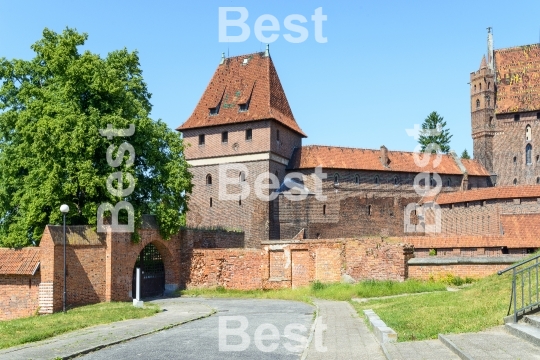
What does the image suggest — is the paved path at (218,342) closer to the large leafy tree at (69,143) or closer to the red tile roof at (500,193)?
the large leafy tree at (69,143)

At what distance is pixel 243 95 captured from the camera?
159 ft

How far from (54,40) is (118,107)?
5.08 m

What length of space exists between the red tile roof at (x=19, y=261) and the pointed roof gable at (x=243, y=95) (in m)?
26.5

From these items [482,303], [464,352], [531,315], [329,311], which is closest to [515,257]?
[329,311]

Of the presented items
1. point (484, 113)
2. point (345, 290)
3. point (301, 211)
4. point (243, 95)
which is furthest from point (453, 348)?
point (484, 113)

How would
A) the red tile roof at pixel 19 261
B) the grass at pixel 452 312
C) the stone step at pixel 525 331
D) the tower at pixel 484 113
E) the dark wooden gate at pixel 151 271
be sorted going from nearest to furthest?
the stone step at pixel 525 331
the grass at pixel 452 312
the red tile roof at pixel 19 261
the dark wooden gate at pixel 151 271
the tower at pixel 484 113

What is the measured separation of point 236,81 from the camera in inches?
1935

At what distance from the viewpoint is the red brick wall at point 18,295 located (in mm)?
21828

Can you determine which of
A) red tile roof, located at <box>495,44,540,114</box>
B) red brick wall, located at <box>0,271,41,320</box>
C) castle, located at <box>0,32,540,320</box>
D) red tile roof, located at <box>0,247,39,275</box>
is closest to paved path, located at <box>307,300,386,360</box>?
castle, located at <box>0,32,540,320</box>

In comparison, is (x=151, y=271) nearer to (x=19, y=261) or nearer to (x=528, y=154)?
(x=19, y=261)

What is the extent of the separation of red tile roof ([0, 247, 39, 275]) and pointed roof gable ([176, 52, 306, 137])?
26.5 meters

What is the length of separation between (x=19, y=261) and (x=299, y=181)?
31076 millimetres

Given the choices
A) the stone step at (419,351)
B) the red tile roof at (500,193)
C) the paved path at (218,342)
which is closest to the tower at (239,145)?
the red tile roof at (500,193)

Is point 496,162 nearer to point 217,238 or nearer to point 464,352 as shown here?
point 217,238
